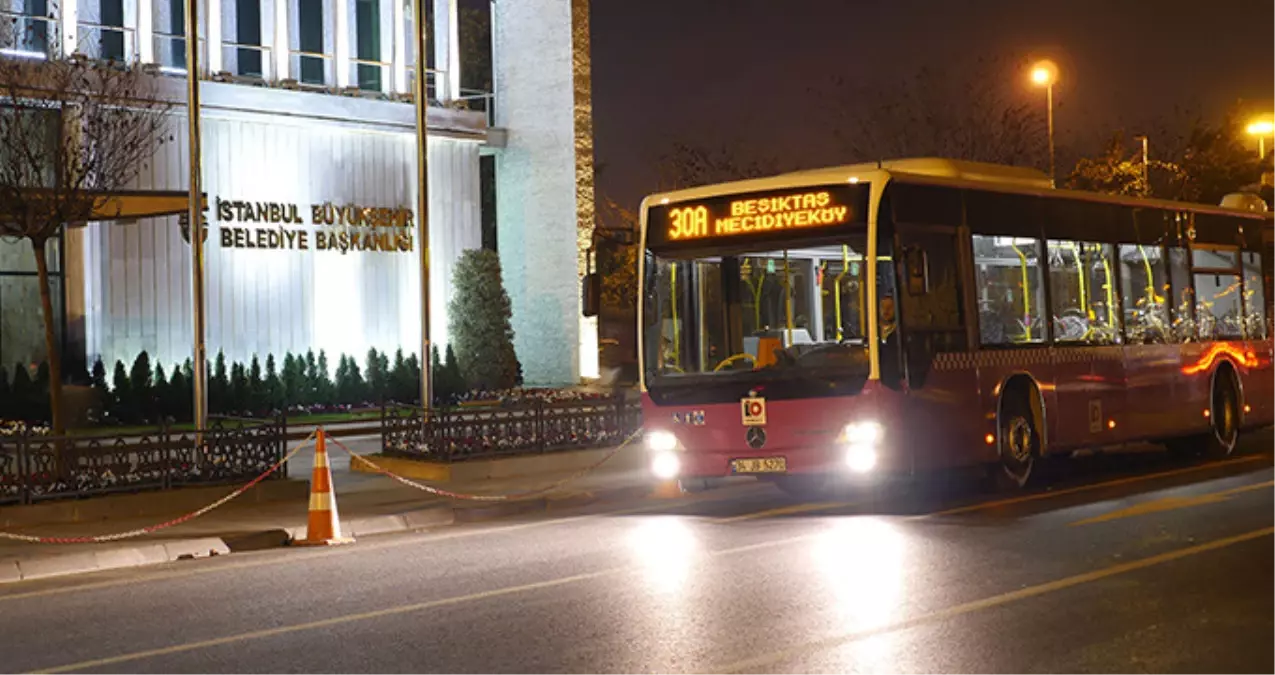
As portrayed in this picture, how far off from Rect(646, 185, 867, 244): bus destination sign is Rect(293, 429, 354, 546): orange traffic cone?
404 centimetres

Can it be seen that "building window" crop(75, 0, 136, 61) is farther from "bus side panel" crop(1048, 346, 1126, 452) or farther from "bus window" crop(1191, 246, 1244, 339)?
"bus window" crop(1191, 246, 1244, 339)

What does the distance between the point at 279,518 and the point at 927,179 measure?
7.41 metres

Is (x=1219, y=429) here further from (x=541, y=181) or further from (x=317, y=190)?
(x=541, y=181)

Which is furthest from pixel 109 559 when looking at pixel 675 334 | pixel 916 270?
pixel 916 270

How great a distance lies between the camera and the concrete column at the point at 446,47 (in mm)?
34906

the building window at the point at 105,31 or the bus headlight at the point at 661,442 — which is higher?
the building window at the point at 105,31

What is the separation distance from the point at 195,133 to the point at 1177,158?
43208 millimetres

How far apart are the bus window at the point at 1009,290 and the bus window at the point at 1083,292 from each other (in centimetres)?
35

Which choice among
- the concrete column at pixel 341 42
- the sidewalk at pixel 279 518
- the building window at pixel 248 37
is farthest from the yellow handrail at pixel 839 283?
the concrete column at pixel 341 42

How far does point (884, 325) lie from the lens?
13.9 metres

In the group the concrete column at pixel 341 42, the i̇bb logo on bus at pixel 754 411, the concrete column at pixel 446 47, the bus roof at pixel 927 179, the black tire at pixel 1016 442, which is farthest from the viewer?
the concrete column at pixel 446 47

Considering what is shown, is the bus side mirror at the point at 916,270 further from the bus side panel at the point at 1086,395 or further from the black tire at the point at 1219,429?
the black tire at the point at 1219,429

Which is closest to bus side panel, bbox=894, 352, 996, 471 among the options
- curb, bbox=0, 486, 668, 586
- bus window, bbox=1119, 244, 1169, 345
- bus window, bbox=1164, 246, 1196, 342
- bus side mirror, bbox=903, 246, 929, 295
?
bus side mirror, bbox=903, 246, 929, 295

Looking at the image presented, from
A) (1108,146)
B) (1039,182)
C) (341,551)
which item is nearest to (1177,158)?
(1108,146)
